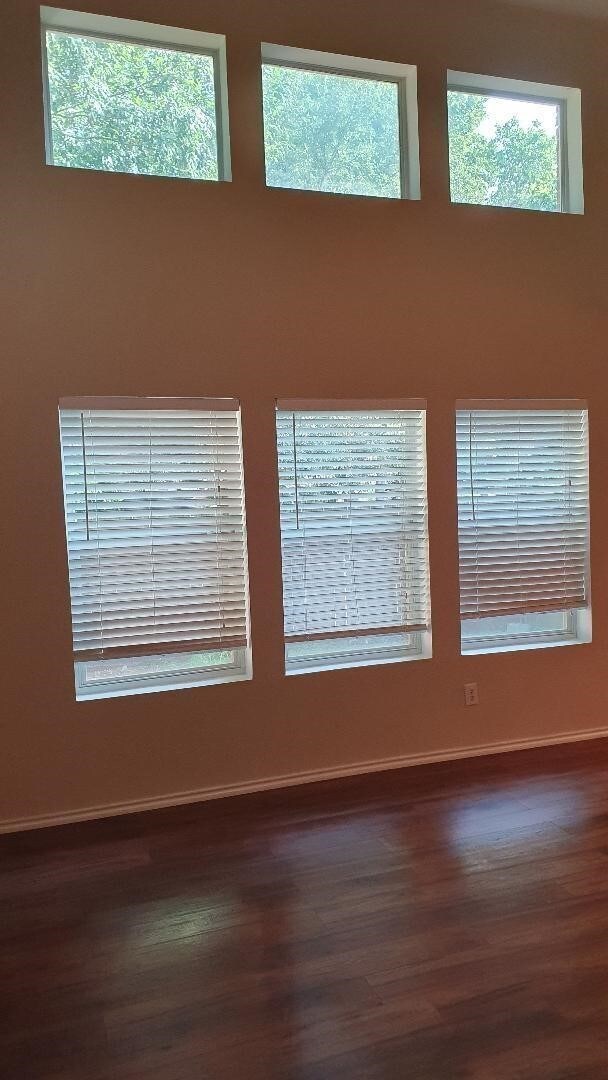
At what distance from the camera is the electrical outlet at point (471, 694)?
438 centimetres

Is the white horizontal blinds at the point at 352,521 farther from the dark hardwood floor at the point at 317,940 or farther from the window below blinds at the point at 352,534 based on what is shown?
the dark hardwood floor at the point at 317,940

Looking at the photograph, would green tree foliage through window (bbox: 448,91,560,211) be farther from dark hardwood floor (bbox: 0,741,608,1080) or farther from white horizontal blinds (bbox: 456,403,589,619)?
dark hardwood floor (bbox: 0,741,608,1080)

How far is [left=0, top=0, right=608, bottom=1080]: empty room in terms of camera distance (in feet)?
10.8

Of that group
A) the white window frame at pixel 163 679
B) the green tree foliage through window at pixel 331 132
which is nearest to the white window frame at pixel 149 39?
the green tree foliage through window at pixel 331 132

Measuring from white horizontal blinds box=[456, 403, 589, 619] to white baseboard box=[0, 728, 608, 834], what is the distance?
77cm

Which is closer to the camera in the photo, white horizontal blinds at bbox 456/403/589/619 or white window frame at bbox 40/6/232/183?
white window frame at bbox 40/6/232/183

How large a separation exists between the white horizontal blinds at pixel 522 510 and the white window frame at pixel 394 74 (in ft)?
4.28

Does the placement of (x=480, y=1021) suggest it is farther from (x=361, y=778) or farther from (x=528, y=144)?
(x=528, y=144)

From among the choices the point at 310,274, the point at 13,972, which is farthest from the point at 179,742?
the point at 310,274

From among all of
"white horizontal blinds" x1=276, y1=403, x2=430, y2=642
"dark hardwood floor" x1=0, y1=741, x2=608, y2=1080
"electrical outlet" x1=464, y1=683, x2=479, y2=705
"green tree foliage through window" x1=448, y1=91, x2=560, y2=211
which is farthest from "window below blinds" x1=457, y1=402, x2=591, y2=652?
"green tree foliage through window" x1=448, y1=91, x2=560, y2=211

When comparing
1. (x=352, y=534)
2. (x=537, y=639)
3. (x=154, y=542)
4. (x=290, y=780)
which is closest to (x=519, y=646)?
(x=537, y=639)

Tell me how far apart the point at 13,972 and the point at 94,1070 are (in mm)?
595

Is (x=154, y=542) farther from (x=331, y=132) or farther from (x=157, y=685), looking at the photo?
(x=331, y=132)

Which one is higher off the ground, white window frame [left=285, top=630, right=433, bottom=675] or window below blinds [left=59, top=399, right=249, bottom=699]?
window below blinds [left=59, top=399, right=249, bottom=699]
